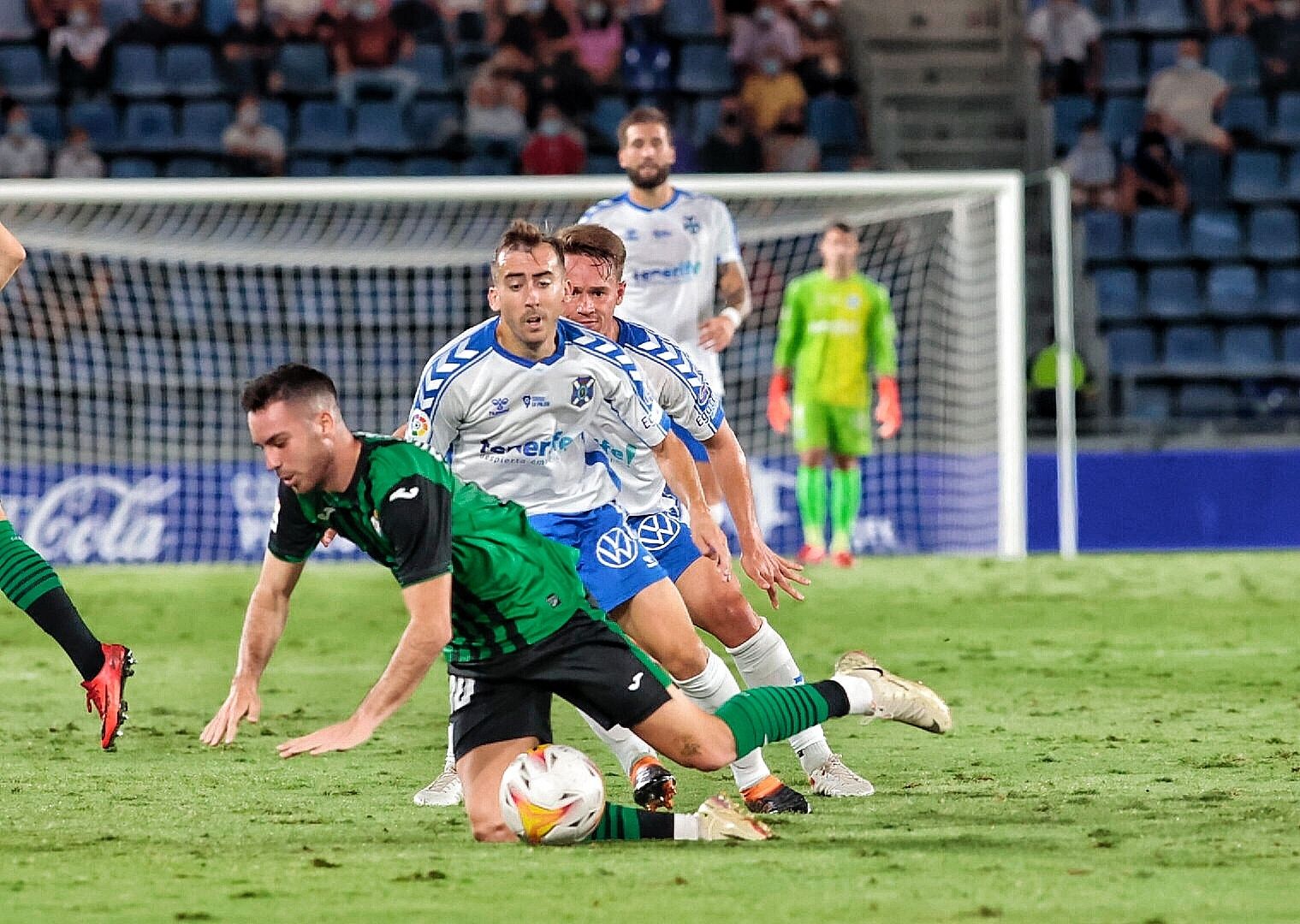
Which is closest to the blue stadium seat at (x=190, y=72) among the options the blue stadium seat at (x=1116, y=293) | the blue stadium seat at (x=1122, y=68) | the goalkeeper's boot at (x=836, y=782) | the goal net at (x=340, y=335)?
the goal net at (x=340, y=335)

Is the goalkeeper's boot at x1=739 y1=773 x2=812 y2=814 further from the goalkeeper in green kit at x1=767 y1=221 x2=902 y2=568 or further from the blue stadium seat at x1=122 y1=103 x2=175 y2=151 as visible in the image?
the blue stadium seat at x1=122 y1=103 x2=175 y2=151

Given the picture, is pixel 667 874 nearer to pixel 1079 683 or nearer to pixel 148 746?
pixel 148 746

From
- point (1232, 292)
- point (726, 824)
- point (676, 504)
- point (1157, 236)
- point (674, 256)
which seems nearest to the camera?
point (726, 824)

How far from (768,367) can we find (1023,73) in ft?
16.9

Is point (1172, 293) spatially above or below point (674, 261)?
below

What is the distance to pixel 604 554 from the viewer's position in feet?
18.2

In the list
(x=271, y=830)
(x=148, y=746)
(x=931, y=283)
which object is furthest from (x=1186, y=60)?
(x=271, y=830)

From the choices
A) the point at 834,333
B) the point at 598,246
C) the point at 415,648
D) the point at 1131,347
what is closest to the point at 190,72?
the point at 834,333

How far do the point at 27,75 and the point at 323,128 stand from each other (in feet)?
8.52

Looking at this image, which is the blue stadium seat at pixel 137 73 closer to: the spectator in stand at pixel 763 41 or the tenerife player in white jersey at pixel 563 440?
the spectator in stand at pixel 763 41

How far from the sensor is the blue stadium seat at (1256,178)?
17844 millimetres

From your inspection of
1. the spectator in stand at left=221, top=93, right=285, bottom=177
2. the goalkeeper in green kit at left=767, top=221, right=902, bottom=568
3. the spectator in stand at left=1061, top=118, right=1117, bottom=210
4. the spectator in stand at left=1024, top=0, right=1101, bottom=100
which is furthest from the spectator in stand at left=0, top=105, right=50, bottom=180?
the spectator in stand at left=1024, top=0, right=1101, bottom=100

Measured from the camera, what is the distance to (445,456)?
559 cm

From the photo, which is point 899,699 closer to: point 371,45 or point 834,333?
point 834,333
